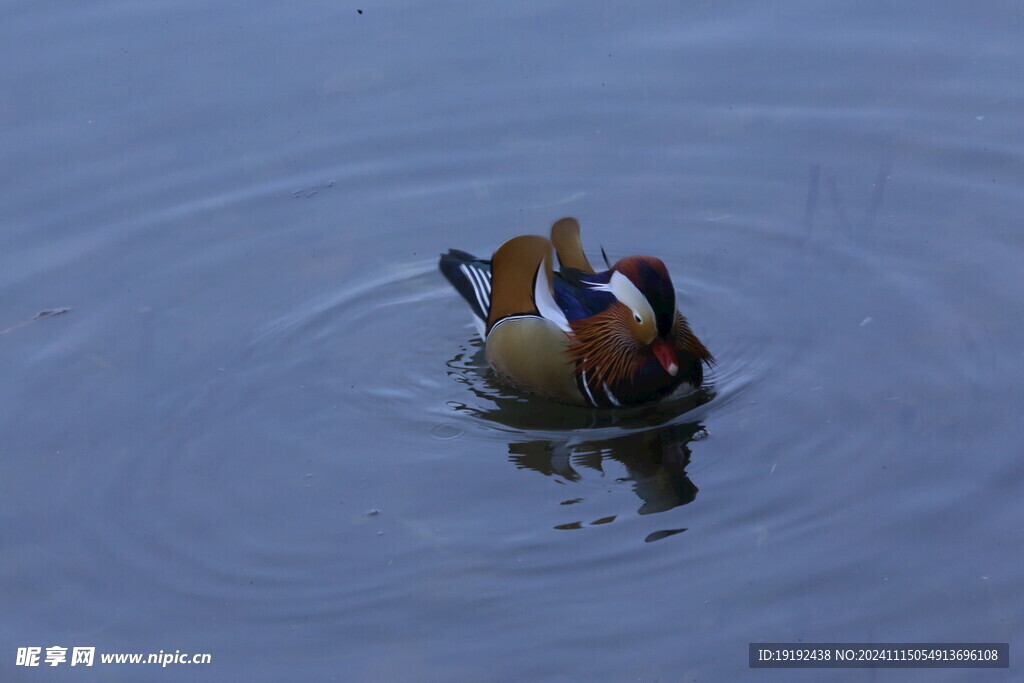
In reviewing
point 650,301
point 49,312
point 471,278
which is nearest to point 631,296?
point 650,301

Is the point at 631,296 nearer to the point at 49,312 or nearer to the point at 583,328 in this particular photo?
the point at 583,328

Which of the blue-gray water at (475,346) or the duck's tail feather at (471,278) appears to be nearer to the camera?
the blue-gray water at (475,346)

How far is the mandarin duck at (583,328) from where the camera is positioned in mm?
A: 8594

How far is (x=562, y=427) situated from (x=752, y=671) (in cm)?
246

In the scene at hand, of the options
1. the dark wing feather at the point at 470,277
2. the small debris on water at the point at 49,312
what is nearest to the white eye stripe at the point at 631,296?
the dark wing feather at the point at 470,277

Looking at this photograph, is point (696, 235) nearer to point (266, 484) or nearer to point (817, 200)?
point (817, 200)

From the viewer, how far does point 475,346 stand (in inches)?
369

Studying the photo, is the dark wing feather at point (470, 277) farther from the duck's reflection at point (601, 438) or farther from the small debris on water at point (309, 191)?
the small debris on water at point (309, 191)

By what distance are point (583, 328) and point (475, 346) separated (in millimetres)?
842

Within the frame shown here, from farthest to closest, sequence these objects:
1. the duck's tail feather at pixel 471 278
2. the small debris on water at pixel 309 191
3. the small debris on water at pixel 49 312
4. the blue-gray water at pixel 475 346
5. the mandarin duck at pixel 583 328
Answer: the small debris on water at pixel 309 191 → the small debris on water at pixel 49 312 → the duck's tail feather at pixel 471 278 → the mandarin duck at pixel 583 328 → the blue-gray water at pixel 475 346

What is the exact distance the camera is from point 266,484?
25.9 ft

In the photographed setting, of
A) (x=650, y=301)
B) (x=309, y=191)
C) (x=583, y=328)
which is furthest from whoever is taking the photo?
(x=309, y=191)

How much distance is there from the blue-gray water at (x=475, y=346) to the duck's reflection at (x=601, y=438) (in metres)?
0.03

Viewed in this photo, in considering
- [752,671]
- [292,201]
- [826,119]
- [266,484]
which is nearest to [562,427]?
[266,484]
